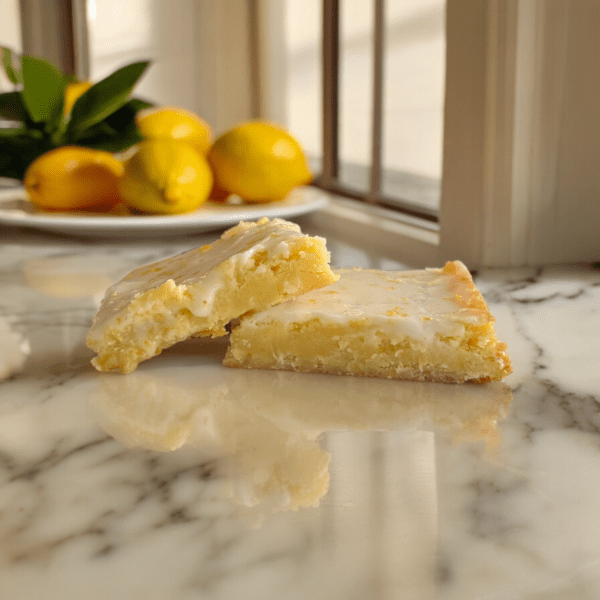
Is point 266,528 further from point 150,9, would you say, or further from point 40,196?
point 150,9

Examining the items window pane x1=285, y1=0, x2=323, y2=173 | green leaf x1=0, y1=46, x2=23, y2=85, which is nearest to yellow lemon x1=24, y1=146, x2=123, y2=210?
green leaf x1=0, y1=46, x2=23, y2=85

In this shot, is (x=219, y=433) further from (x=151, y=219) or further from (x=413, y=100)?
(x=413, y=100)

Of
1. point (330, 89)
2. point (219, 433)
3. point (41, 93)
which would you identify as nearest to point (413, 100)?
point (330, 89)

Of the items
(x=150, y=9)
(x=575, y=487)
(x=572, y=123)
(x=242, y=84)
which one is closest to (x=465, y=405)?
(x=575, y=487)

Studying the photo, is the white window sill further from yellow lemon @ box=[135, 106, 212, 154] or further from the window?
yellow lemon @ box=[135, 106, 212, 154]

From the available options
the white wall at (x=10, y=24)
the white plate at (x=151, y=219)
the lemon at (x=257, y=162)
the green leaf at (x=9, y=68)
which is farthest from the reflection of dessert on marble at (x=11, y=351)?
the white wall at (x=10, y=24)

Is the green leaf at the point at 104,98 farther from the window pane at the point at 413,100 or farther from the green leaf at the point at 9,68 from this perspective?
the window pane at the point at 413,100

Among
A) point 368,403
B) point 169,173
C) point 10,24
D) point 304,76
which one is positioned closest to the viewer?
point 368,403
